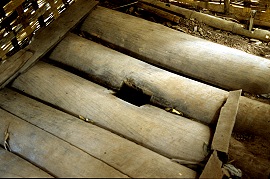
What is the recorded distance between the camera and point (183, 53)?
3.48 meters

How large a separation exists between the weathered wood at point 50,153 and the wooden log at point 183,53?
151cm

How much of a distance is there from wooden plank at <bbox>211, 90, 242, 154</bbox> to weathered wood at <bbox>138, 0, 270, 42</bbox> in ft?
4.28

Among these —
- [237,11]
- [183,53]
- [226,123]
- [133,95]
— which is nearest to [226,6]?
[237,11]

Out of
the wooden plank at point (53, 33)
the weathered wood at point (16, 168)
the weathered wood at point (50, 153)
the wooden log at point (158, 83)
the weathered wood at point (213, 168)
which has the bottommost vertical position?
the weathered wood at point (213, 168)

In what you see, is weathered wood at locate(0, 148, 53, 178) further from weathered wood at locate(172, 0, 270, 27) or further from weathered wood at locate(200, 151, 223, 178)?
weathered wood at locate(172, 0, 270, 27)

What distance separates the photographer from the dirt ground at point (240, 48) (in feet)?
8.89

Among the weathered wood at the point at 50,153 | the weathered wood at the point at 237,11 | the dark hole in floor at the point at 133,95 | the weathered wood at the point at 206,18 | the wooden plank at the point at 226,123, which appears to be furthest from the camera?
the weathered wood at the point at 237,11

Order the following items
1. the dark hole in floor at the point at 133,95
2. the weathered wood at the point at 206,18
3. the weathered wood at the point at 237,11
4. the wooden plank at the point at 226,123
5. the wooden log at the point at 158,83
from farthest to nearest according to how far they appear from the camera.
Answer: the weathered wood at the point at 237,11
the weathered wood at the point at 206,18
the dark hole in floor at the point at 133,95
the wooden log at the point at 158,83
the wooden plank at the point at 226,123

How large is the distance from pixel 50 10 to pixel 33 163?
82.0 inches

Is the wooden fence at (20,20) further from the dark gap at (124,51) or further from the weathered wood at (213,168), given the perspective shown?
the weathered wood at (213,168)

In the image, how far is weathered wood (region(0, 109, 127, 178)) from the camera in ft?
7.72

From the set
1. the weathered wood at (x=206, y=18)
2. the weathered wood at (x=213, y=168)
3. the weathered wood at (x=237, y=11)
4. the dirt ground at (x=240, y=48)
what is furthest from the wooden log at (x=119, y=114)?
the weathered wood at (x=237, y=11)

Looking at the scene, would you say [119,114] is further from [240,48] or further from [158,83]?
[240,48]

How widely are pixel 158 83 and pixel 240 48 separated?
1.36 meters
